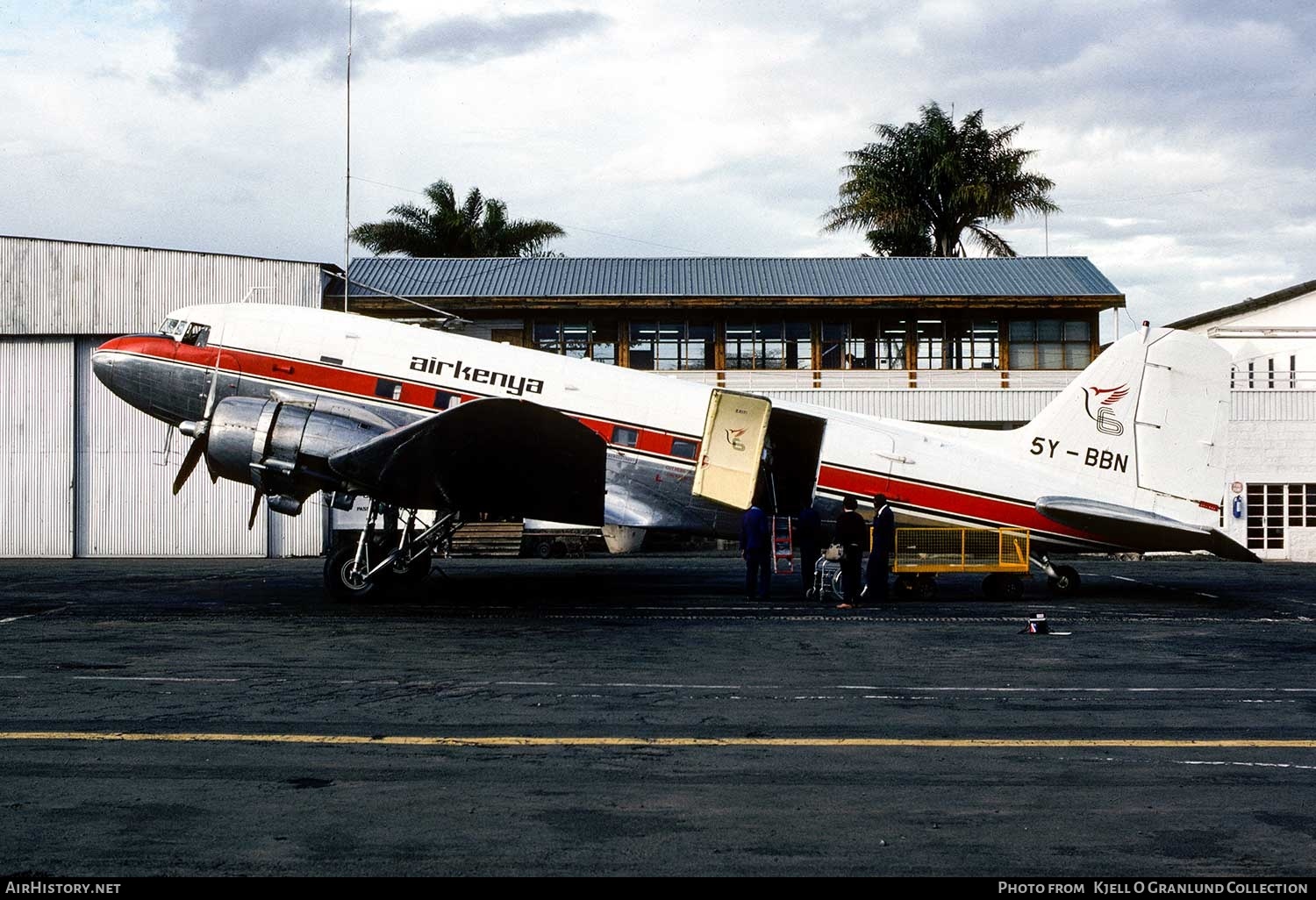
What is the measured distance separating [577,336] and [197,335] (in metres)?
23.0

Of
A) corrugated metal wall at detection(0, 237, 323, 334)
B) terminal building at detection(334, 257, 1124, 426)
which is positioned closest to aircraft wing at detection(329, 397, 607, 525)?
corrugated metal wall at detection(0, 237, 323, 334)

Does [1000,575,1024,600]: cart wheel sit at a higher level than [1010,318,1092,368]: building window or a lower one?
lower

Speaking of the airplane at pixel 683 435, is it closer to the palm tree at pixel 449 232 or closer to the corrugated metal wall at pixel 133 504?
the corrugated metal wall at pixel 133 504

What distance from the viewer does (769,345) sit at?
42281mm

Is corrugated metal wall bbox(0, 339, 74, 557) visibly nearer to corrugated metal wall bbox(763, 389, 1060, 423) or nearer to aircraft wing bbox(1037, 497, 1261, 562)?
corrugated metal wall bbox(763, 389, 1060, 423)

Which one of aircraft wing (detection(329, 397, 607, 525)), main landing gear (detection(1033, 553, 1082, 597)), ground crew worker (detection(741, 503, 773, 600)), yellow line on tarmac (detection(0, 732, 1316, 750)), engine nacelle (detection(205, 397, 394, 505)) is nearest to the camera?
yellow line on tarmac (detection(0, 732, 1316, 750))

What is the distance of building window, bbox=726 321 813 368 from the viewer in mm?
42156

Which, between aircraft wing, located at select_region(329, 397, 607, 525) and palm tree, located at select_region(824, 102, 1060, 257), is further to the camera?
palm tree, located at select_region(824, 102, 1060, 257)

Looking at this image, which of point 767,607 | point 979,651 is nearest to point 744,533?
point 767,607

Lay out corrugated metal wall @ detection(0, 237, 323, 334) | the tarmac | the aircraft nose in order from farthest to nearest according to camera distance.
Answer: corrugated metal wall @ detection(0, 237, 323, 334)
the aircraft nose
the tarmac

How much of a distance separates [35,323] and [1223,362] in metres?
34.0

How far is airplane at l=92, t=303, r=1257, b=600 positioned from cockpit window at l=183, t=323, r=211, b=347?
0.04 metres
